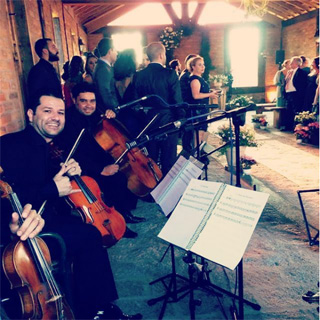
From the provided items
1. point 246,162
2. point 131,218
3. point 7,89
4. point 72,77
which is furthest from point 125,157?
point 72,77

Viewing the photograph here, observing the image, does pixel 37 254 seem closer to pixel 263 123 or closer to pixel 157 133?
pixel 157 133

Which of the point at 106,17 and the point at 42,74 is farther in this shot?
the point at 106,17

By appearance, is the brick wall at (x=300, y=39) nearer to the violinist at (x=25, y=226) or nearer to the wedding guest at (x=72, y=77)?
the wedding guest at (x=72, y=77)

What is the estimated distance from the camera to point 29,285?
1.61 m

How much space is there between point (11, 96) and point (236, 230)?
292cm

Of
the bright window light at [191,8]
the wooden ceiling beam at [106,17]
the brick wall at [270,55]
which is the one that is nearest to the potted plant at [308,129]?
the brick wall at [270,55]

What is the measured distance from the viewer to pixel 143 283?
8.25 feet

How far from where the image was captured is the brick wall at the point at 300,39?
12.6 m

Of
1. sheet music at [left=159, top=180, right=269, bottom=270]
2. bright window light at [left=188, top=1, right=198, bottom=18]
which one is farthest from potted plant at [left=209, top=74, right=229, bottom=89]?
sheet music at [left=159, top=180, right=269, bottom=270]

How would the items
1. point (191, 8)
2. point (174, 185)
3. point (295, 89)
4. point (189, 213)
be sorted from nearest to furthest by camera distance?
point (189, 213)
point (174, 185)
point (295, 89)
point (191, 8)

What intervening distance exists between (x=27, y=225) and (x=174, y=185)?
2.63 feet

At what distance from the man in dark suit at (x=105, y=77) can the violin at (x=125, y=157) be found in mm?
667

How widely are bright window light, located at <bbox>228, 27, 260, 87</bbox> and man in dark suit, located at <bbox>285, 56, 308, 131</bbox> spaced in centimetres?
678

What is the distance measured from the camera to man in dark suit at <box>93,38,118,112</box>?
13.0 ft
